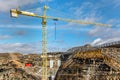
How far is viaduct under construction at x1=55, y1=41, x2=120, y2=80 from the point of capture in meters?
50.8

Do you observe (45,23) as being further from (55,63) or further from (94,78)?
(94,78)

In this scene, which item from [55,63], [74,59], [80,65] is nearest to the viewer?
[80,65]

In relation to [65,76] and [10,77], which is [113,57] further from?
[10,77]

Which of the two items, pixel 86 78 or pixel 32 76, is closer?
pixel 86 78

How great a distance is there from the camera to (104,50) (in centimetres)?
5500

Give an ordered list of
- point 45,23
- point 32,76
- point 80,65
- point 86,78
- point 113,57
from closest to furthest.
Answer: point 113,57 → point 86,78 → point 80,65 → point 32,76 → point 45,23

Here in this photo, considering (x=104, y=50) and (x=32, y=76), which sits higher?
(x=104, y=50)

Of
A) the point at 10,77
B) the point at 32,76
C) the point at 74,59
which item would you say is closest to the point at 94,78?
the point at 74,59

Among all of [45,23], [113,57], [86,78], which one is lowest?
[86,78]

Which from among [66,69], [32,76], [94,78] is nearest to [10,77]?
[32,76]

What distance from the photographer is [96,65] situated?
183 ft

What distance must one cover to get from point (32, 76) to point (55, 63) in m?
20.1

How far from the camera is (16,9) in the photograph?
76.6 m

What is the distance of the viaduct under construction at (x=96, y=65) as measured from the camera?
5077cm
